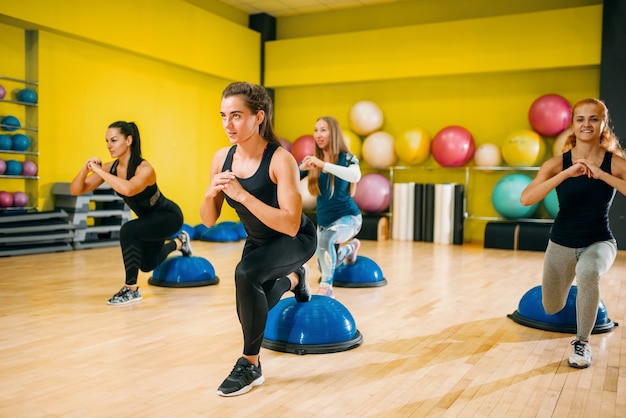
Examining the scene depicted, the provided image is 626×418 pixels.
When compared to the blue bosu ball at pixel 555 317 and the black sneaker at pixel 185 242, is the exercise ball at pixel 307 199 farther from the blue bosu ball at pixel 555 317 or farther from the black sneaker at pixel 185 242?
the blue bosu ball at pixel 555 317

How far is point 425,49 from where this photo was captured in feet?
27.4

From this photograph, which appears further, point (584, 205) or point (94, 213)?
point (94, 213)

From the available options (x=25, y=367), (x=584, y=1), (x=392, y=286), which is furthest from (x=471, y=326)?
(x=584, y=1)

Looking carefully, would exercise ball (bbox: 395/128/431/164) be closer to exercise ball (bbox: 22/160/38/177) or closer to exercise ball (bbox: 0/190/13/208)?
exercise ball (bbox: 22/160/38/177)

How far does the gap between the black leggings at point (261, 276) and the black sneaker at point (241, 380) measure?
56 millimetres

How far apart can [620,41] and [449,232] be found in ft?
10.2

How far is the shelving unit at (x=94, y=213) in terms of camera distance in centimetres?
657

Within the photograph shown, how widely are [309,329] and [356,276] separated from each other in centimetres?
182

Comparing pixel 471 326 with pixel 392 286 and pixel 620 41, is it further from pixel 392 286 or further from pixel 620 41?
pixel 620 41

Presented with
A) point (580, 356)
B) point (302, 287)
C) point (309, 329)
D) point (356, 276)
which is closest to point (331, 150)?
point (356, 276)

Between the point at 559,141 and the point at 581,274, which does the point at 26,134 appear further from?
the point at 559,141

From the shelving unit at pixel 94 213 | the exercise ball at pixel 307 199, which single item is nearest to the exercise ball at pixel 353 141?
the exercise ball at pixel 307 199

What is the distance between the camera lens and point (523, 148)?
7.45 metres

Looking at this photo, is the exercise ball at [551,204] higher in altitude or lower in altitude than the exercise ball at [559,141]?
lower
